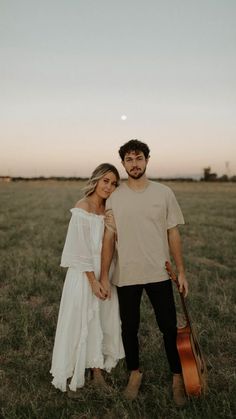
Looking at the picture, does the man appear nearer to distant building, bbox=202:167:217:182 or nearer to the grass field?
the grass field

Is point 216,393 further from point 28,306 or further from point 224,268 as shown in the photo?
point 224,268

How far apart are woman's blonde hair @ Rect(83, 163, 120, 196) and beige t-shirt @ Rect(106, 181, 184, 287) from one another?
19cm

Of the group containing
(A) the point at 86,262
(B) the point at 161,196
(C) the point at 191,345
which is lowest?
(C) the point at 191,345

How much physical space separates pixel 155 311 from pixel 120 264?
53 centimetres

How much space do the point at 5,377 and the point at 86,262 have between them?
1.63 meters

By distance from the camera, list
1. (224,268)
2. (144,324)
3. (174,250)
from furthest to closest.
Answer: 1. (224,268)
2. (144,324)
3. (174,250)

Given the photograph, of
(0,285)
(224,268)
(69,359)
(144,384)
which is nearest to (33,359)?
(69,359)

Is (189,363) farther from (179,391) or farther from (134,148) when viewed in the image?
(134,148)

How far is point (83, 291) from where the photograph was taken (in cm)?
382

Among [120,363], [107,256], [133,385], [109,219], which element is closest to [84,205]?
[109,219]

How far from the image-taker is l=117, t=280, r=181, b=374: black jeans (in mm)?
3699

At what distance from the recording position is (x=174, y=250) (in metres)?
3.76

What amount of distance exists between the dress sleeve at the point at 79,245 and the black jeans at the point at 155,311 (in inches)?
15.8

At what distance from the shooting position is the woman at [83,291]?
373 cm
